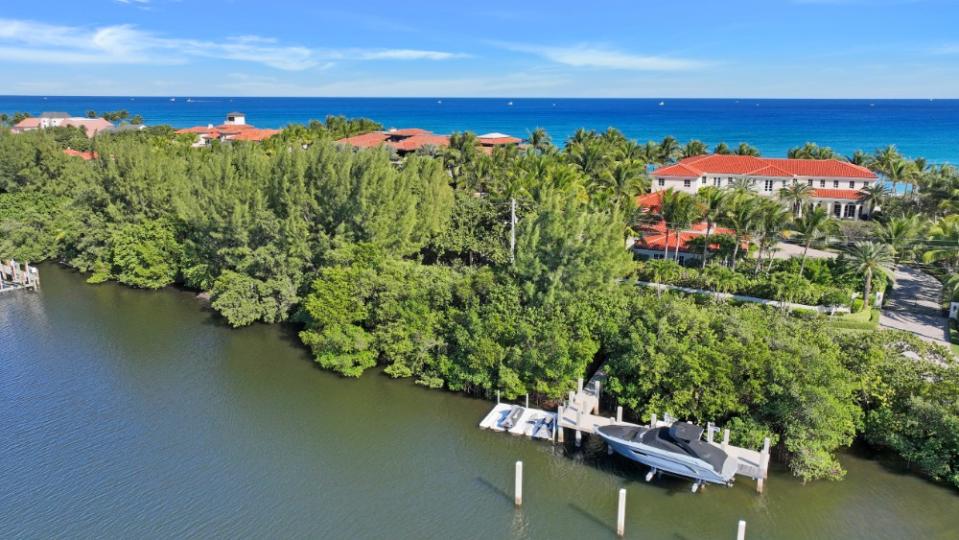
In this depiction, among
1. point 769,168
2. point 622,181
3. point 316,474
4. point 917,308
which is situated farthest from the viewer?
point 769,168

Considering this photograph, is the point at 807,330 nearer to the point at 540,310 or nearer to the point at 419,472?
the point at 540,310

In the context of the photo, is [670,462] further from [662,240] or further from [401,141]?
[401,141]

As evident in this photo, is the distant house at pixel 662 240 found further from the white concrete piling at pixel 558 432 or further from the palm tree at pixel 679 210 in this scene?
the white concrete piling at pixel 558 432

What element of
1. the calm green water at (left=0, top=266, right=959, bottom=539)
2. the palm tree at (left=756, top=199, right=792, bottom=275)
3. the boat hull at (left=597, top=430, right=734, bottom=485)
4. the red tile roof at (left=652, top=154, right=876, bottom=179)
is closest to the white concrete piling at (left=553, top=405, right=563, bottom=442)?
the calm green water at (left=0, top=266, right=959, bottom=539)

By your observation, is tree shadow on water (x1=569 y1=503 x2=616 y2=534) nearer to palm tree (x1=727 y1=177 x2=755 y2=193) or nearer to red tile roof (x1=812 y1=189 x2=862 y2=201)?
palm tree (x1=727 y1=177 x2=755 y2=193)

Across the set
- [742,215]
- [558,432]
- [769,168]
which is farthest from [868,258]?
[769,168]

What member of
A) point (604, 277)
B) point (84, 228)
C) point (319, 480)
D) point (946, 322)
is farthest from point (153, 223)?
point (946, 322)

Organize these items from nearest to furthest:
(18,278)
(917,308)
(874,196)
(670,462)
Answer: (670,462), (917,308), (18,278), (874,196)
